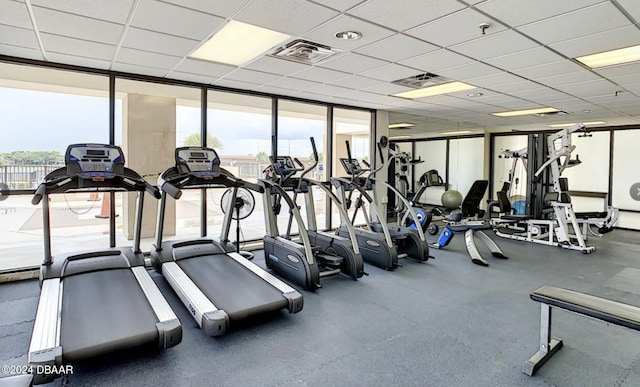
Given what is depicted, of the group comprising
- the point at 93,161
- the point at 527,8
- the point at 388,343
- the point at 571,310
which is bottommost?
the point at 388,343

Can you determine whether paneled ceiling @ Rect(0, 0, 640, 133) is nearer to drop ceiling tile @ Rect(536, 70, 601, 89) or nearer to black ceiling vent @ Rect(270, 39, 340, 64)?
drop ceiling tile @ Rect(536, 70, 601, 89)

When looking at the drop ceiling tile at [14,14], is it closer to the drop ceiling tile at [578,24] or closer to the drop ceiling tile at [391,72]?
the drop ceiling tile at [391,72]

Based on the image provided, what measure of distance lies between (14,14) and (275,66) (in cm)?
239

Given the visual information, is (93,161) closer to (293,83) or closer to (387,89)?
(293,83)

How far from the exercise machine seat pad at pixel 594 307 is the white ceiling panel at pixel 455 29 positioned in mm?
2150

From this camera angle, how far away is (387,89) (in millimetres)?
5555

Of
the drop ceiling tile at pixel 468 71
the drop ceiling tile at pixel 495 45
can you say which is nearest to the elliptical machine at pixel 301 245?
the drop ceiling tile at pixel 468 71

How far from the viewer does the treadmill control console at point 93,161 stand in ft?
11.9

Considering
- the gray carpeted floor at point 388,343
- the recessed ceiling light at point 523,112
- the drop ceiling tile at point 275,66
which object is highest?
the recessed ceiling light at point 523,112

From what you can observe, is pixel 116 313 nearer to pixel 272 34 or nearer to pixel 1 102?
pixel 272 34

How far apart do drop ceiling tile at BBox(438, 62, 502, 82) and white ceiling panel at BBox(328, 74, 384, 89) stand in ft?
3.10

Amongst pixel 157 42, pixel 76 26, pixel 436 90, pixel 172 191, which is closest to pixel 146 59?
pixel 157 42

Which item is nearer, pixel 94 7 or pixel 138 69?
pixel 94 7

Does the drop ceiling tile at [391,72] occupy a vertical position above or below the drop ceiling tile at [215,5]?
above
